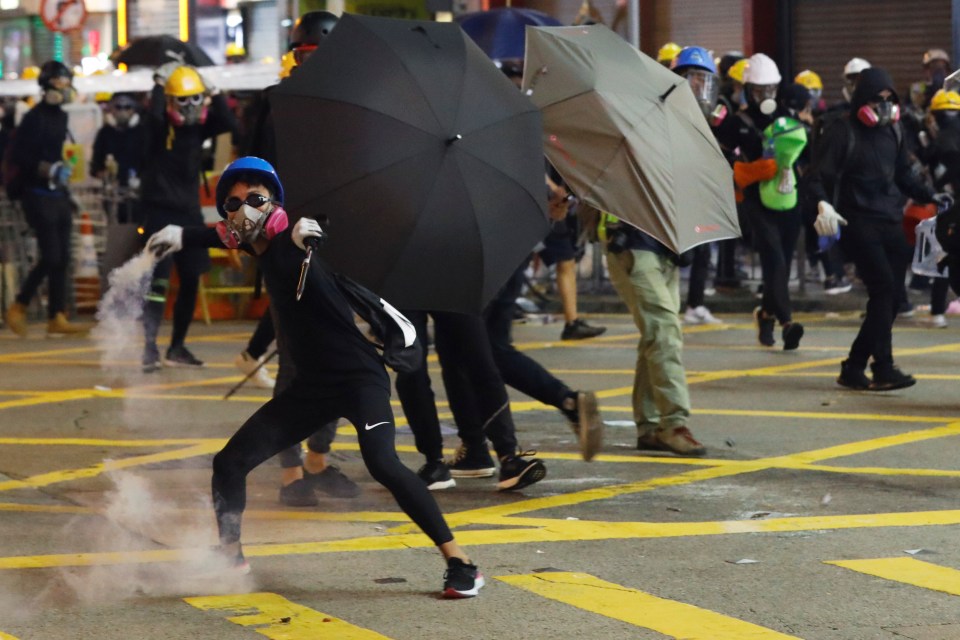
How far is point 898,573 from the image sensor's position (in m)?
6.16

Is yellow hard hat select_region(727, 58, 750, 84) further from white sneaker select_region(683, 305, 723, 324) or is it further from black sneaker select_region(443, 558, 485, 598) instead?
black sneaker select_region(443, 558, 485, 598)

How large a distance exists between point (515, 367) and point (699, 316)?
24.1ft

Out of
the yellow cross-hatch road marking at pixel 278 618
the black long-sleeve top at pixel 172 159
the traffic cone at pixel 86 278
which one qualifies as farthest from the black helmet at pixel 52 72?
the yellow cross-hatch road marking at pixel 278 618

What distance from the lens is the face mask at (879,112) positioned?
434 inches

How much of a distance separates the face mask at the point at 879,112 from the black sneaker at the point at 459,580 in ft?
19.9

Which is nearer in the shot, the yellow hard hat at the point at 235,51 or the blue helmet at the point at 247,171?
the blue helmet at the point at 247,171

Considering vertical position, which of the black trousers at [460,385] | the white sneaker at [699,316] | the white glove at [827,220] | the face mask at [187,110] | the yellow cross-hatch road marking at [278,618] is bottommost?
the white sneaker at [699,316]

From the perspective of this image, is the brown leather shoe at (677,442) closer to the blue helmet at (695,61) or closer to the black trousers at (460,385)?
the black trousers at (460,385)

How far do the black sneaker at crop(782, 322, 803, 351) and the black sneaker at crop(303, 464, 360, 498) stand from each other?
19.9 ft

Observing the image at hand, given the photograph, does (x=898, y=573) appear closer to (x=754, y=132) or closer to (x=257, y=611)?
(x=257, y=611)

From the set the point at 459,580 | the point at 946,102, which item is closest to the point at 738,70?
the point at 946,102

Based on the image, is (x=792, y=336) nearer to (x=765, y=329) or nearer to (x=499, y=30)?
(x=765, y=329)

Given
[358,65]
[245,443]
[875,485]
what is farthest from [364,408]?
[875,485]

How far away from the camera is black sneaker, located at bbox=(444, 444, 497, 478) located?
8.20 m
